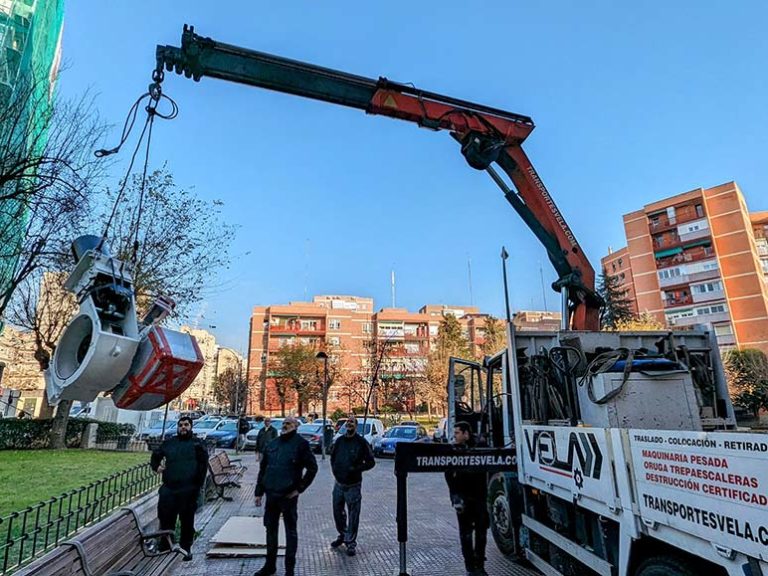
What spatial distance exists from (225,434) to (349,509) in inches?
789

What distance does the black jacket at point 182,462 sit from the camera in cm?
590

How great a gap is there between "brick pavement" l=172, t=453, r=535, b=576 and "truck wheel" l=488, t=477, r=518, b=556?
0.19 meters

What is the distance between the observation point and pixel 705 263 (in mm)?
47812

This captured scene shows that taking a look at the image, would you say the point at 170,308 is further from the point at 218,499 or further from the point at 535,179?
the point at 218,499

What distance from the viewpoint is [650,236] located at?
52031 mm

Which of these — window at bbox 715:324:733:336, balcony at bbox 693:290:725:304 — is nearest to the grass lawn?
window at bbox 715:324:733:336

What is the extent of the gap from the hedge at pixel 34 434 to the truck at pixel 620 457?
773 inches

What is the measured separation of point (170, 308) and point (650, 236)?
190ft

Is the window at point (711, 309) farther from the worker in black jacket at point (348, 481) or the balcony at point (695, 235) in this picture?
the worker in black jacket at point (348, 481)

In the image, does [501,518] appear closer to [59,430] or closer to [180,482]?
[180,482]

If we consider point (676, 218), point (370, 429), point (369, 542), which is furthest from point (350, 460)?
point (676, 218)

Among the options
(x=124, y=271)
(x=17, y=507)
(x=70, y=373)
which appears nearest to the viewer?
(x=70, y=373)

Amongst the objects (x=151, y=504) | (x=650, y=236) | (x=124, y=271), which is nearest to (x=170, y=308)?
Answer: (x=124, y=271)

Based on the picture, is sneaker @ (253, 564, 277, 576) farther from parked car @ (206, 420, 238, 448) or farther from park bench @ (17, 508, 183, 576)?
parked car @ (206, 420, 238, 448)
